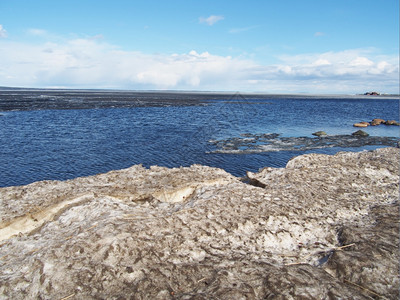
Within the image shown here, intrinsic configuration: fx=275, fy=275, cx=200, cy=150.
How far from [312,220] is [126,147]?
83.9ft

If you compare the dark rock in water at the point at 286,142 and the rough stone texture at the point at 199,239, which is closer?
the rough stone texture at the point at 199,239

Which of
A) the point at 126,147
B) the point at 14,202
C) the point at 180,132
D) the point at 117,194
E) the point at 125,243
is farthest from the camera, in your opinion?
the point at 180,132

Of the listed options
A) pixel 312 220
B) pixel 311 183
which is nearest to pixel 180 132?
pixel 311 183

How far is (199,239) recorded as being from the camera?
27.6 feet

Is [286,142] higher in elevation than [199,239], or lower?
lower

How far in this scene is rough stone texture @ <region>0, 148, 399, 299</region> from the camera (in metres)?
6.43

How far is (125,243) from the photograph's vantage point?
305 inches

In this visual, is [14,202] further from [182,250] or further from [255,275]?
[255,275]

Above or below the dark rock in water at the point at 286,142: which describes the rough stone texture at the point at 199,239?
above

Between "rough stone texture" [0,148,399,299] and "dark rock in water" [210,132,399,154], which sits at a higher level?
"rough stone texture" [0,148,399,299]

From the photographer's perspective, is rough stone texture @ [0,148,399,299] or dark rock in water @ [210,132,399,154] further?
dark rock in water @ [210,132,399,154]

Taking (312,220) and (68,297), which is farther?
(312,220)

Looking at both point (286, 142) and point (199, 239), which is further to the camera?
point (286, 142)

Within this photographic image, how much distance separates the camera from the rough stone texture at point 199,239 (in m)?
6.43
